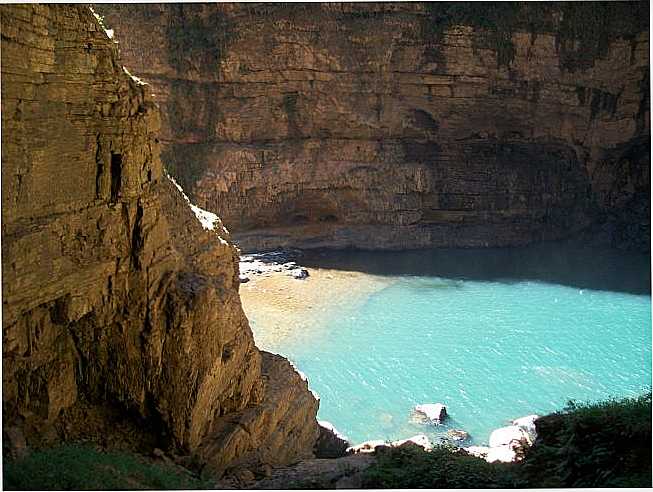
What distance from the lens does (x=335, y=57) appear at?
20.9m

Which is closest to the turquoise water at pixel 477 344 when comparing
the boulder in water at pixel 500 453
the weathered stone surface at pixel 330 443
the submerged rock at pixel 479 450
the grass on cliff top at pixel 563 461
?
the weathered stone surface at pixel 330 443

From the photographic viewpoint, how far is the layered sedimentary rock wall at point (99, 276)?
541cm

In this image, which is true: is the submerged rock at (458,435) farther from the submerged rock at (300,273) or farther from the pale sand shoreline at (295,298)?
the submerged rock at (300,273)

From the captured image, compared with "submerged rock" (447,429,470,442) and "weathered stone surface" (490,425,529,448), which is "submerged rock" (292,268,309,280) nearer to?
"submerged rock" (447,429,470,442)

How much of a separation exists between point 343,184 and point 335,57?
3.86 meters

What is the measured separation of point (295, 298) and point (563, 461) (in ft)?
38.9

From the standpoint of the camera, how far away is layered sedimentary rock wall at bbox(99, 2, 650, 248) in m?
20.6

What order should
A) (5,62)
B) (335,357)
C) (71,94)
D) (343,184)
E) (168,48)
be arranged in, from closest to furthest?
(5,62) < (71,94) < (335,357) < (168,48) < (343,184)

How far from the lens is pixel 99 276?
6250 millimetres

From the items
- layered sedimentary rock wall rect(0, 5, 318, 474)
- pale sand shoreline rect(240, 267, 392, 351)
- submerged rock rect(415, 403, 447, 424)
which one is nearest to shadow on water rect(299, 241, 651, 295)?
pale sand shoreline rect(240, 267, 392, 351)

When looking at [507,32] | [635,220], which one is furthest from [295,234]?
[635,220]

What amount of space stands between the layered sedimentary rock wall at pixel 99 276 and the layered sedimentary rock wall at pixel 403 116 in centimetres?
1384

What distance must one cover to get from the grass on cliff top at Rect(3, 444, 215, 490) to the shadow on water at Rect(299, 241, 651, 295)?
46.4 feet

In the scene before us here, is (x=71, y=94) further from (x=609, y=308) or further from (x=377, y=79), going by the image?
(x=377, y=79)
